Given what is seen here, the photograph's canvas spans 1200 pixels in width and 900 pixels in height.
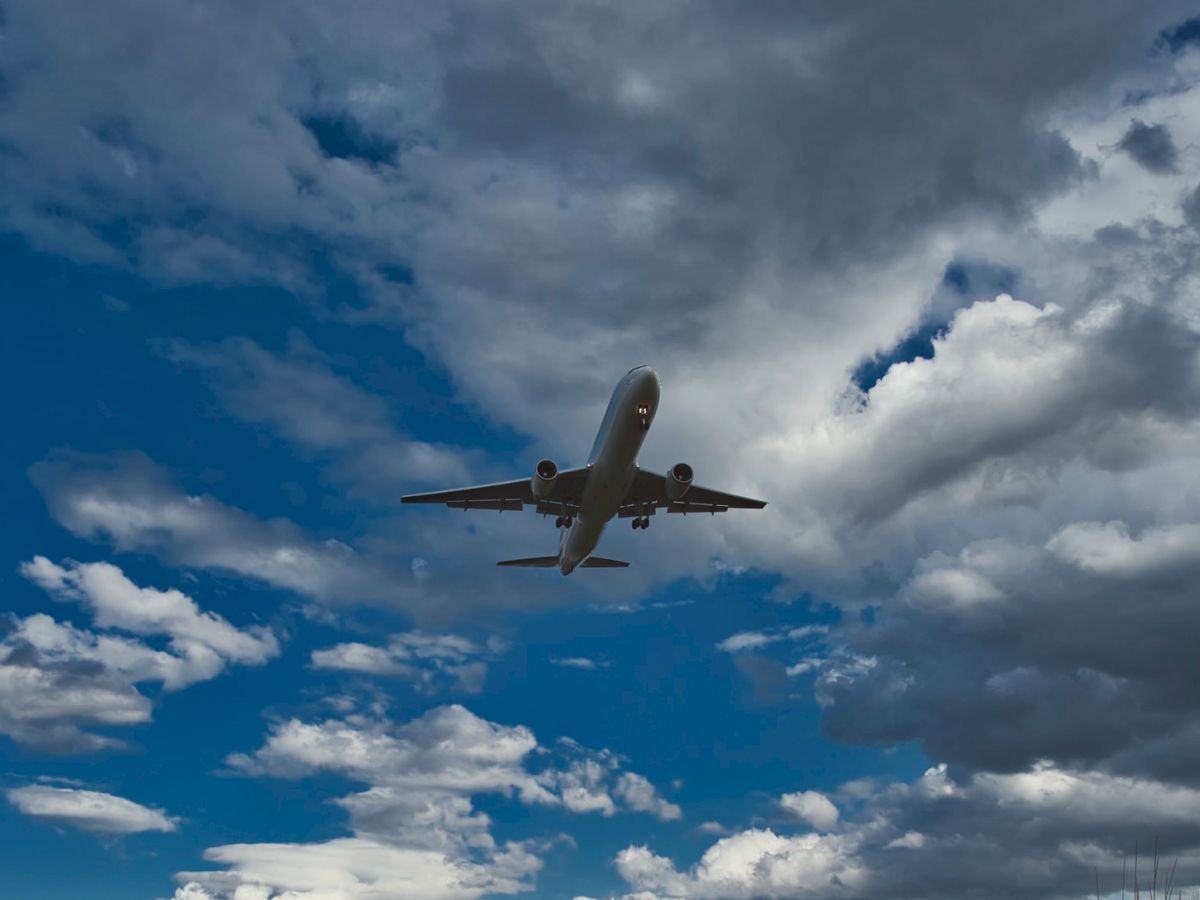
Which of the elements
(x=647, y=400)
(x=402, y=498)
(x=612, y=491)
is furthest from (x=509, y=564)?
(x=647, y=400)

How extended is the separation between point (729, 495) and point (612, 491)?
13222 millimetres

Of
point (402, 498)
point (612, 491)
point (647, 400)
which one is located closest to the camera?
point (647, 400)

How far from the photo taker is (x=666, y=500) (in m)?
75.5

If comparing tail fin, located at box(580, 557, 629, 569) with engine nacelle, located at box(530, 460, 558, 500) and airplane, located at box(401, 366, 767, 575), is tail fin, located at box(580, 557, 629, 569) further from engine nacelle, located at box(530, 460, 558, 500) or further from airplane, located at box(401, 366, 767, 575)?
engine nacelle, located at box(530, 460, 558, 500)

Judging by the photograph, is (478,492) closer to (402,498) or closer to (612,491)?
(402,498)

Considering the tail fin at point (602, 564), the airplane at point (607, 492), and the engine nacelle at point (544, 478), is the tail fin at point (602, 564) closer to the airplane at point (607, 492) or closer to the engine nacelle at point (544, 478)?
the airplane at point (607, 492)

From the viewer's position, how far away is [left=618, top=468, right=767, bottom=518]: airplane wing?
73.1 m

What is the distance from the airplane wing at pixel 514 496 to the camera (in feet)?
232

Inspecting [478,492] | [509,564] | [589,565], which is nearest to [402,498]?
[478,492]

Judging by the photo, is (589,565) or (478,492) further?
(589,565)

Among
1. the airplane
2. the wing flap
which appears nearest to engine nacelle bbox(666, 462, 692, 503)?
the airplane

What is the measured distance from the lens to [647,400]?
194 feet

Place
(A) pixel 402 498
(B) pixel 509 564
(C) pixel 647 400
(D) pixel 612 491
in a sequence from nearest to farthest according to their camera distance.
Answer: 1. (C) pixel 647 400
2. (D) pixel 612 491
3. (A) pixel 402 498
4. (B) pixel 509 564

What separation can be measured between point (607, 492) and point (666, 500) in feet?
33.1
